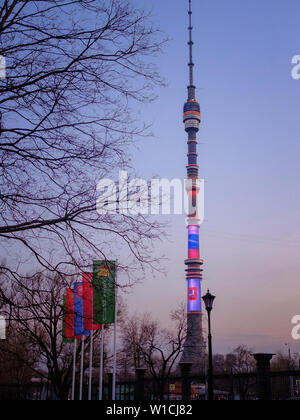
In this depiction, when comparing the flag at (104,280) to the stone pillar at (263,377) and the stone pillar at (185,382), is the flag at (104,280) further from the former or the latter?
the stone pillar at (185,382)

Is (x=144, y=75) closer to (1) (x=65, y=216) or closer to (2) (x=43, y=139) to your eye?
(2) (x=43, y=139)

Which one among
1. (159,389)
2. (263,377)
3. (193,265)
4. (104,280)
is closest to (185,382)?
(263,377)

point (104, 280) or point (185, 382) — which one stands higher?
point (104, 280)

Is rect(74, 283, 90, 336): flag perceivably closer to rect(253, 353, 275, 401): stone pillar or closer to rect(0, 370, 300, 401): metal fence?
rect(0, 370, 300, 401): metal fence

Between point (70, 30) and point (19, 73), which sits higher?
point (70, 30)

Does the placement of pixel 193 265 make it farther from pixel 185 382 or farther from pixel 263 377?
pixel 263 377

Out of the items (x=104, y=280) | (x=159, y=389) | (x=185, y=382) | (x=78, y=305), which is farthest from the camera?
(x=159, y=389)

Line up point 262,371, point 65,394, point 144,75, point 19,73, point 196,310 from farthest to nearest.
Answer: point 196,310 < point 65,394 < point 262,371 < point 144,75 < point 19,73

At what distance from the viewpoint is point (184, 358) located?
505ft

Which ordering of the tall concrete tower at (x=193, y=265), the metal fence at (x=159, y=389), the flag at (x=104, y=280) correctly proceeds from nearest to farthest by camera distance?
the flag at (x=104, y=280) → the metal fence at (x=159, y=389) → the tall concrete tower at (x=193, y=265)

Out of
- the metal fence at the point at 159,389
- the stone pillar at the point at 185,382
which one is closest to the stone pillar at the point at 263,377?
the metal fence at the point at 159,389

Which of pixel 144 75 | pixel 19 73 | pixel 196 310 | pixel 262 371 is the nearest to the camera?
pixel 19 73
